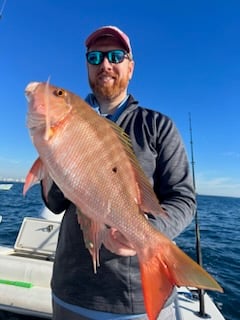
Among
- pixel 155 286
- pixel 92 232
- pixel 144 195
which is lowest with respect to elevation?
pixel 155 286

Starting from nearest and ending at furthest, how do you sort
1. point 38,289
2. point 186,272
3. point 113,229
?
point 186,272
point 113,229
point 38,289

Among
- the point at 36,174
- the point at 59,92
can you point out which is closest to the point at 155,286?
the point at 36,174

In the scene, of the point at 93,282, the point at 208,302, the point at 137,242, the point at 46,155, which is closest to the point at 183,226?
the point at 137,242

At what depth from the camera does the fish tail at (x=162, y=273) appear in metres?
Result: 1.20

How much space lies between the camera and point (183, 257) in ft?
3.96

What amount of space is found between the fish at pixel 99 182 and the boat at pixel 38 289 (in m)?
2.45

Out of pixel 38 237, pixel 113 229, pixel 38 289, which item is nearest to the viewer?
pixel 113 229

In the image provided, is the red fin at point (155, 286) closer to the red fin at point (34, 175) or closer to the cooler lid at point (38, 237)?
the red fin at point (34, 175)

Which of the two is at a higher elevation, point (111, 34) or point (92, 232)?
point (111, 34)

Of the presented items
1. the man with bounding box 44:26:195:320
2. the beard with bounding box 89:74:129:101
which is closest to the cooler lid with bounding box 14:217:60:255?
the man with bounding box 44:26:195:320

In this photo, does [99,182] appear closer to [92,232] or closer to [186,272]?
[92,232]

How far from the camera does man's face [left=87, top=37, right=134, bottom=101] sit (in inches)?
76.4

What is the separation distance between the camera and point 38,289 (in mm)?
3891

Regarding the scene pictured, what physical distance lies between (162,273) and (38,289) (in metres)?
Answer: 3.08
